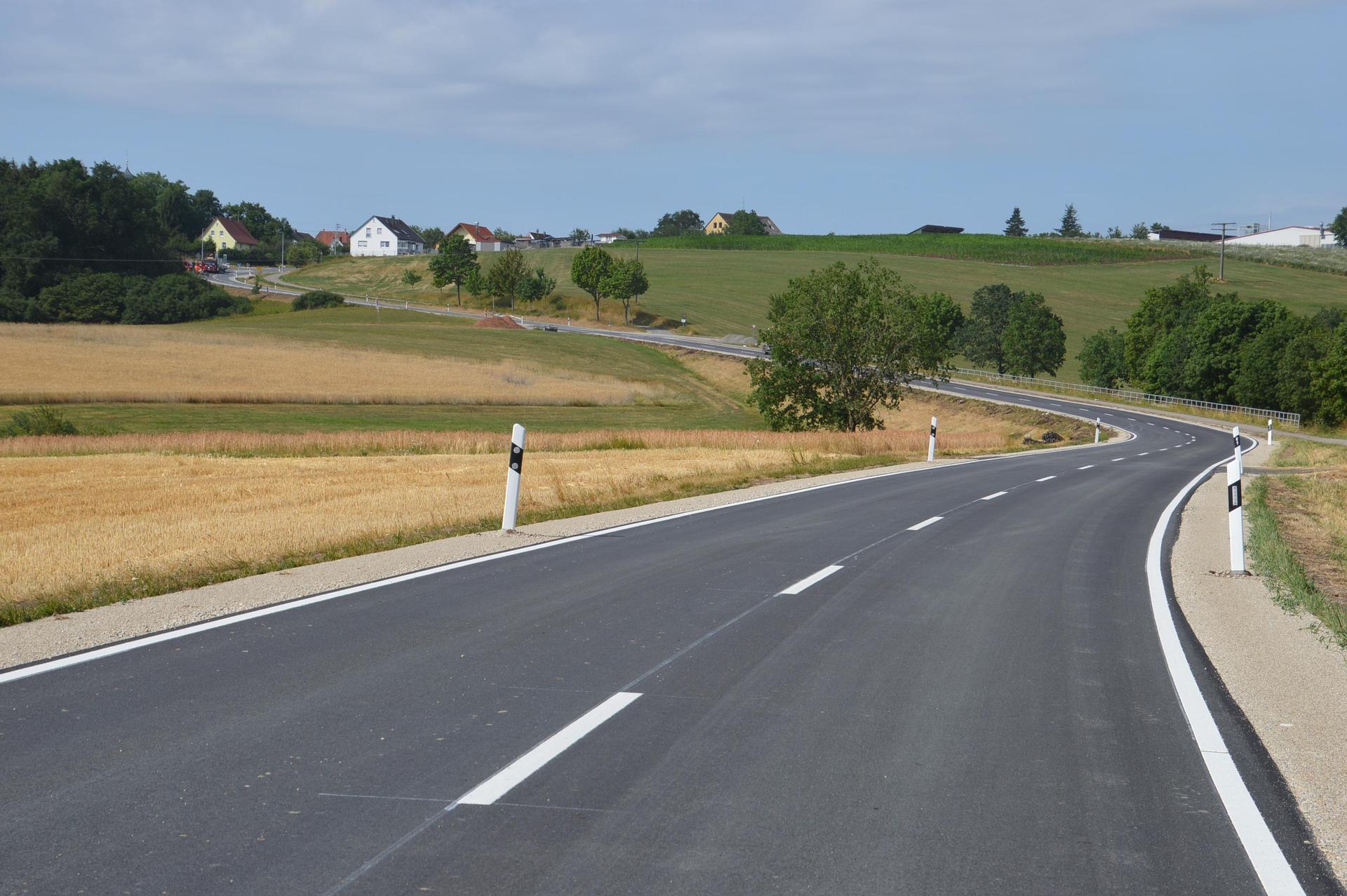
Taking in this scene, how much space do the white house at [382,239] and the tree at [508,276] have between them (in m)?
62.9

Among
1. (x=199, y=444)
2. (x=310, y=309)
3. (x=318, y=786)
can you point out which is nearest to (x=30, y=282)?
(x=310, y=309)

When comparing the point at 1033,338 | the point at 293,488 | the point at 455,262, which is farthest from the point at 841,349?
the point at 455,262

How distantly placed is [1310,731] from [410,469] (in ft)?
70.2

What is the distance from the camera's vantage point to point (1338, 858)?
4418mm

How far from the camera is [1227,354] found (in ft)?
263

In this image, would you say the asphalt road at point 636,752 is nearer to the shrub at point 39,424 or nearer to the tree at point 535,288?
the shrub at point 39,424

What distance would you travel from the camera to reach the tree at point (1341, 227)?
183000mm

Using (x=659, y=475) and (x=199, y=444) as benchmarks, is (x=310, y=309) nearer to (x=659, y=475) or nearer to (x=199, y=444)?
(x=199, y=444)

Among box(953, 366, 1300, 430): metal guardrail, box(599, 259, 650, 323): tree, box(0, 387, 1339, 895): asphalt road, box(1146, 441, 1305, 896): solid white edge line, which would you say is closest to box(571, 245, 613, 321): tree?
box(599, 259, 650, 323): tree

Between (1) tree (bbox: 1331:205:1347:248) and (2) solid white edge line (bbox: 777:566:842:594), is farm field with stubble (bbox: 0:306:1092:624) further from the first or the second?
(1) tree (bbox: 1331:205:1347:248)

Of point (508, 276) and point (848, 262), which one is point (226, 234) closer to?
point (508, 276)

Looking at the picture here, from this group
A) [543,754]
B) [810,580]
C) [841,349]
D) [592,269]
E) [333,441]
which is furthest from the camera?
[592,269]

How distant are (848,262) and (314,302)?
237 ft

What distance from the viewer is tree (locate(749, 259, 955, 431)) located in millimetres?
51125
